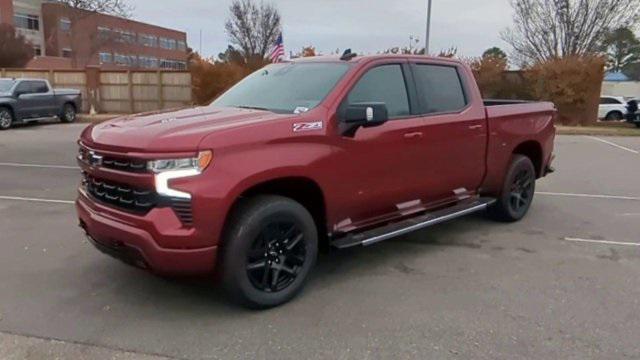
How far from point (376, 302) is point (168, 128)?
205 centimetres

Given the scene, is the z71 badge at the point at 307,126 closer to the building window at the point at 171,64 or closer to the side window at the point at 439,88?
the side window at the point at 439,88

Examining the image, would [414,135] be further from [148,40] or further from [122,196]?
[148,40]

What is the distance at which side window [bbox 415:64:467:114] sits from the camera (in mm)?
5207

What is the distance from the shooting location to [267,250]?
3.96m

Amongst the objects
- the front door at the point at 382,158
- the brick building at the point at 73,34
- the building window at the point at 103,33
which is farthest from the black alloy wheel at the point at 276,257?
the building window at the point at 103,33

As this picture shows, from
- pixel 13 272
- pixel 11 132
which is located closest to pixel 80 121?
pixel 11 132

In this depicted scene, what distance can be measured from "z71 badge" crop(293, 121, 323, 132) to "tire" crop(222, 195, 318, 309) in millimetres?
541

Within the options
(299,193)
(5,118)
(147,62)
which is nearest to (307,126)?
(299,193)

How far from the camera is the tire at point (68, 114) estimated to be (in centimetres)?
2145

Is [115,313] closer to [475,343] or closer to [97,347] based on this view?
[97,347]

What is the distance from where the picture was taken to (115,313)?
154 inches

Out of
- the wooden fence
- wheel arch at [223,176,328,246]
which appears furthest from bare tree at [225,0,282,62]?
wheel arch at [223,176,328,246]

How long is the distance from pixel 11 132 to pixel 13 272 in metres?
15.4

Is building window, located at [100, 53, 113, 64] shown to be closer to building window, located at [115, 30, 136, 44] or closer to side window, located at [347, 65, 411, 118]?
building window, located at [115, 30, 136, 44]
